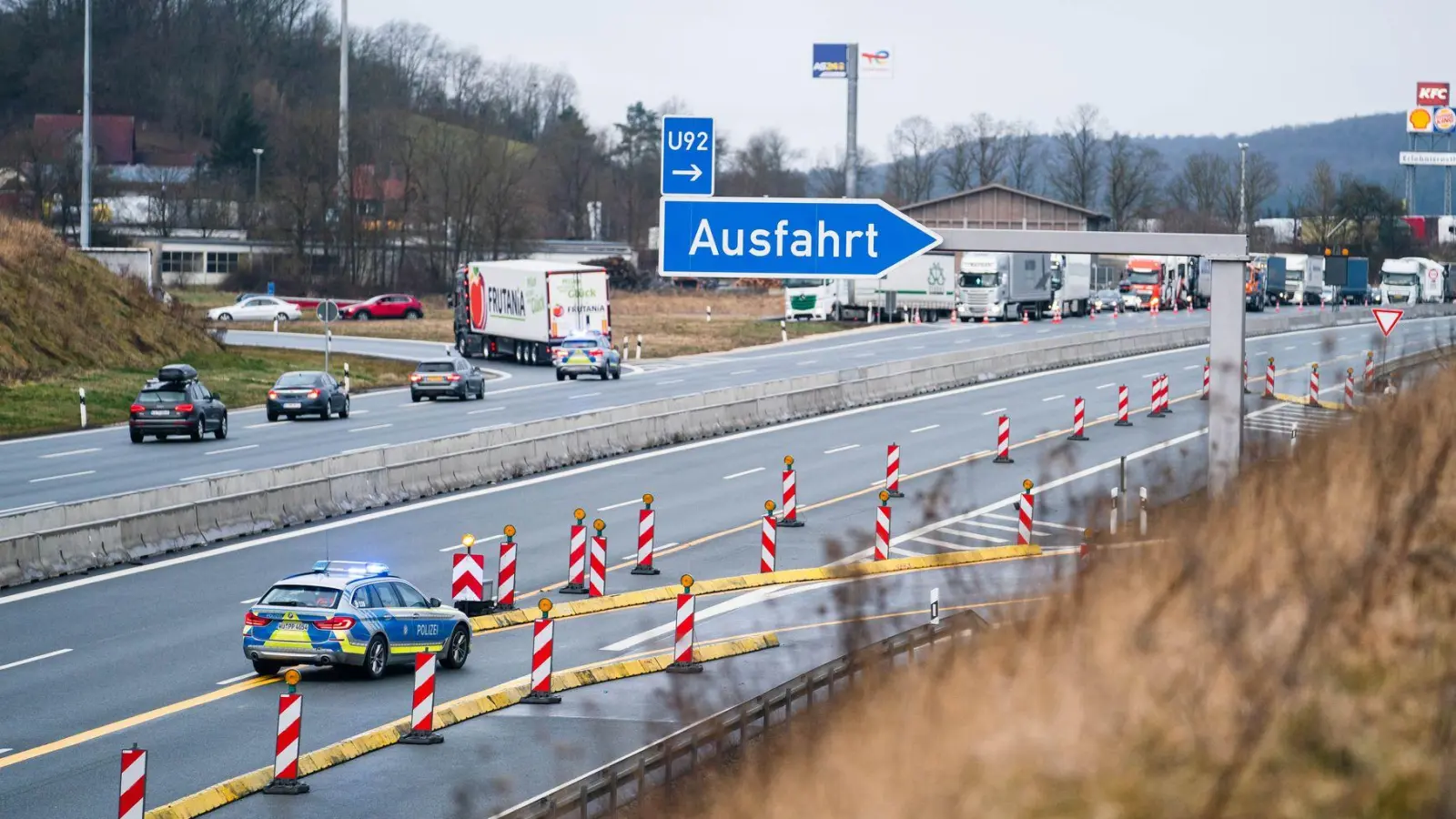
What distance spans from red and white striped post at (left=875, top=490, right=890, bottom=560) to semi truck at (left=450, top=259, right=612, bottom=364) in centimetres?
3659

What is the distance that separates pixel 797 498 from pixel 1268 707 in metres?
26.0

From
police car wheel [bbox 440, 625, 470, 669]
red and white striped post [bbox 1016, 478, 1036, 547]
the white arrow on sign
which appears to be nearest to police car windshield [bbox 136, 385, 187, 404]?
red and white striped post [bbox 1016, 478, 1036, 547]

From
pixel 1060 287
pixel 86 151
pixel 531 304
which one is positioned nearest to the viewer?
pixel 531 304

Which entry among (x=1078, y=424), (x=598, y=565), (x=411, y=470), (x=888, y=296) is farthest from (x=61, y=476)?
(x=888, y=296)

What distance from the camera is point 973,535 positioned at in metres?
30.0

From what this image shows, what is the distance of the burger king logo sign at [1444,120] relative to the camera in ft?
550

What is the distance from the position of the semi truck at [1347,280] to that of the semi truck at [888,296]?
21363 mm

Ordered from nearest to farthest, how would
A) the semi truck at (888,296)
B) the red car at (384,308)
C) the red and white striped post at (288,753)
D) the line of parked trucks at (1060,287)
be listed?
the red and white striped post at (288,753), the line of parked trucks at (1060,287), the semi truck at (888,296), the red car at (384,308)

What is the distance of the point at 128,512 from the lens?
2684 centimetres

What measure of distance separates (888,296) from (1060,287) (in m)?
9.14

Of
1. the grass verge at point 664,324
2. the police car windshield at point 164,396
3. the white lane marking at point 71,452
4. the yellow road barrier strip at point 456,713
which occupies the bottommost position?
the yellow road barrier strip at point 456,713

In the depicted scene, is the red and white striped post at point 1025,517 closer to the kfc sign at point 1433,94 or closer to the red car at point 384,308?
the red car at point 384,308

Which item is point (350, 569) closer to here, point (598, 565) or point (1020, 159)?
point (598, 565)

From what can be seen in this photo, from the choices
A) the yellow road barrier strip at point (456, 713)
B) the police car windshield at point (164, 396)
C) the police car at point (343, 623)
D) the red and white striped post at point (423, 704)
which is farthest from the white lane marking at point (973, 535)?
the police car windshield at point (164, 396)
